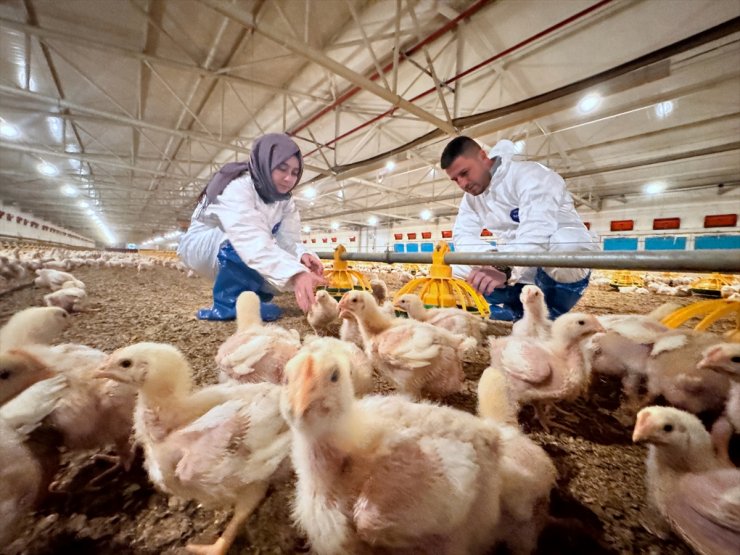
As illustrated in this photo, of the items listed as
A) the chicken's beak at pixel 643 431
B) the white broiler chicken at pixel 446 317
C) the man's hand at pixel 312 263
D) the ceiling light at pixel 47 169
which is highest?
the ceiling light at pixel 47 169

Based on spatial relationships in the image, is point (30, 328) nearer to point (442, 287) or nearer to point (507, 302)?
Answer: point (442, 287)

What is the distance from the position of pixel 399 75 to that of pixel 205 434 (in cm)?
471

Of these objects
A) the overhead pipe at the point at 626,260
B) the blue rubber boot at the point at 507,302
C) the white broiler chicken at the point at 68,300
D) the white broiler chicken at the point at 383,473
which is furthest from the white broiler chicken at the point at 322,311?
the white broiler chicken at the point at 68,300

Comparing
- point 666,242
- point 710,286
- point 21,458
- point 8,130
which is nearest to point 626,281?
point 710,286

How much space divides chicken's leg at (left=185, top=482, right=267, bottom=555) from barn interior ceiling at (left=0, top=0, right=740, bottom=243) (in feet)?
10.3

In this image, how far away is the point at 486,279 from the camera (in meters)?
1.99

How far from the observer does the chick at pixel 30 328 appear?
1148mm

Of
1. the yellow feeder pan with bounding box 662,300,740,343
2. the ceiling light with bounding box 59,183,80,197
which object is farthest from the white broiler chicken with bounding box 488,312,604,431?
the ceiling light with bounding box 59,183,80,197

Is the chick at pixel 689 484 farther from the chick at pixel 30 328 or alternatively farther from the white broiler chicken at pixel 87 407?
the chick at pixel 30 328

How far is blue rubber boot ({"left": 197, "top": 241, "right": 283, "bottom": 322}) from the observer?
221 centimetres

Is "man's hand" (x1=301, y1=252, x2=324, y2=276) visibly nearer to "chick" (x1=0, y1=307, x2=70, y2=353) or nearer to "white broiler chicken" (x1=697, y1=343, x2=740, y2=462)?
"chick" (x1=0, y1=307, x2=70, y2=353)

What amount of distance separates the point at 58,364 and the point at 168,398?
0.47 metres

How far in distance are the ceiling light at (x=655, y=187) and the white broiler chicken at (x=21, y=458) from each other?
10685mm

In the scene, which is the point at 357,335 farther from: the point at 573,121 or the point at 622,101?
the point at 573,121
